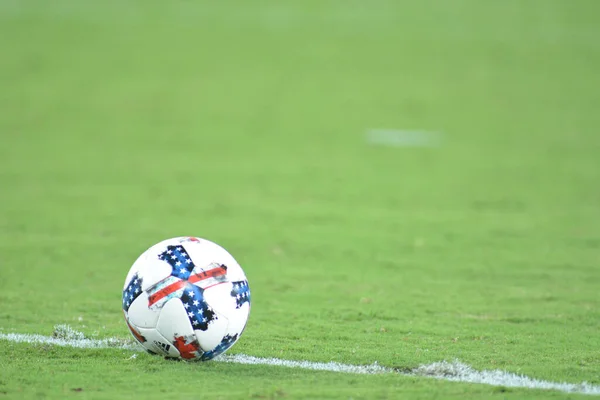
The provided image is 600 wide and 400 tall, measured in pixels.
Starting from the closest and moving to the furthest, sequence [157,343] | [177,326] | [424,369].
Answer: [177,326] < [157,343] < [424,369]

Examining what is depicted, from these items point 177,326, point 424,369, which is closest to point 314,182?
point 424,369

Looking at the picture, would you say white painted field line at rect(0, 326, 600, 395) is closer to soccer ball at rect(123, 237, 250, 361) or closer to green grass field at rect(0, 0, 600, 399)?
green grass field at rect(0, 0, 600, 399)

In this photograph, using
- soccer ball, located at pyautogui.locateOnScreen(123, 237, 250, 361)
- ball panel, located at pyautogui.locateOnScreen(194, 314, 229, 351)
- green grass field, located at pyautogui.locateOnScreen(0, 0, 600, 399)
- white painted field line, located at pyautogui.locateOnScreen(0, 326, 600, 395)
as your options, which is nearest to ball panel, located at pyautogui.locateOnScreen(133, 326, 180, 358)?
soccer ball, located at pyautogui.locateOnScreen(123, 237, 250, 361)

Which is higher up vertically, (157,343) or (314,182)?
(157,343)

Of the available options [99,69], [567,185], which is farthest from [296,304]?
[99,69]

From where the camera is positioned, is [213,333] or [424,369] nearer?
[213,333]

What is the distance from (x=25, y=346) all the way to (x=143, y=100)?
698 inches

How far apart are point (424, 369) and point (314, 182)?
1052 centimetres

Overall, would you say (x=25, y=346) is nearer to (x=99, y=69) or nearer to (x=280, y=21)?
(x=99, y=69)

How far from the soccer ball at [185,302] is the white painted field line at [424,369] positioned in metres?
0.38

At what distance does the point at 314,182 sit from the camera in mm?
16688

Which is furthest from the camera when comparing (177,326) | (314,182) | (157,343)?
(314,182)

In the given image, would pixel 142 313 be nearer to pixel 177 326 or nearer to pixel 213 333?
pixel 177 326

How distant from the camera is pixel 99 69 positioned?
25.9 meters
